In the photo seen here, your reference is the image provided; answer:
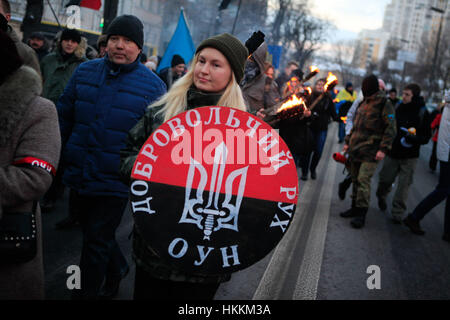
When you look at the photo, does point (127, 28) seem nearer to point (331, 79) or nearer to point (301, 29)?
point (331, 79)

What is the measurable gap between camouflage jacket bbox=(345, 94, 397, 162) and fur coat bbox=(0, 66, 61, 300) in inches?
186

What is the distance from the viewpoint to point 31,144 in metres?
1.74

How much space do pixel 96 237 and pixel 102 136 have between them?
683 millimetres

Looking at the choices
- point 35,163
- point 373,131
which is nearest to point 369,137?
point 373,131

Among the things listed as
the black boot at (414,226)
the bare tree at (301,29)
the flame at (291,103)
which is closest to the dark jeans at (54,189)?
the flame at (291,103)

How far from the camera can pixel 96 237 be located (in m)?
2.79

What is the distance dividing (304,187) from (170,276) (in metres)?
6.37

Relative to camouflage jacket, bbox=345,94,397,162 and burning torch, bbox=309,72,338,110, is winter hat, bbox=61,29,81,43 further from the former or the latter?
burning torch, bbox=309,72,338,110

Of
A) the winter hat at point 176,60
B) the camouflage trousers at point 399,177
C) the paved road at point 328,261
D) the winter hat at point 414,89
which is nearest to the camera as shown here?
the paved road at point 328,261

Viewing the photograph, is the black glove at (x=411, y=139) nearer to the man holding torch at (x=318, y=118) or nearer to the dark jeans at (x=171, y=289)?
the man holding torch at (x=318, y=118)

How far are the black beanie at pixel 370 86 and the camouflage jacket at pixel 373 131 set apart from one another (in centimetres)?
17

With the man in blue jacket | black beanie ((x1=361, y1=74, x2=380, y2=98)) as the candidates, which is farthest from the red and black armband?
black beanie ((x1=361, y1=74, x2=380, y2=98))

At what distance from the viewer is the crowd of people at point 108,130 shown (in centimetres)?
172
